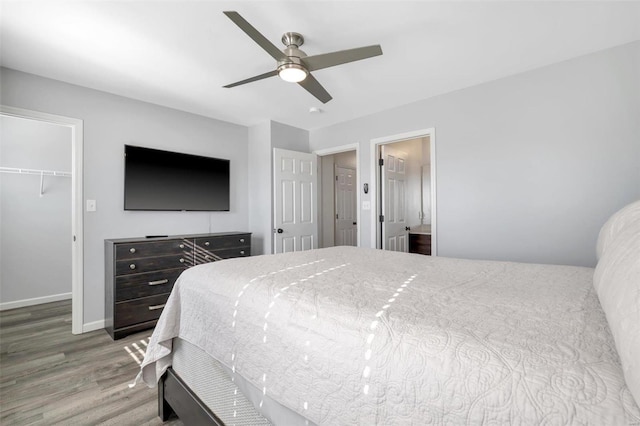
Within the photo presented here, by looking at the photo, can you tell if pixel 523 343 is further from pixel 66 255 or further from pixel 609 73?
pixel 66 255

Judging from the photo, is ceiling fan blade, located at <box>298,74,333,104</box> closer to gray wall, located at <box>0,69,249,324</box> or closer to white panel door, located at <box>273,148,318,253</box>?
white panel door, located at <box>273,148,318,253</box>

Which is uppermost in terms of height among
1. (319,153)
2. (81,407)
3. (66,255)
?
(319,153)

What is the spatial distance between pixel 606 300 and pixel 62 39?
11.2ft

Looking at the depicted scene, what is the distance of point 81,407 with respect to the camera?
177cm

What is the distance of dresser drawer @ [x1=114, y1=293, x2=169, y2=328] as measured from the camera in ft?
9.18

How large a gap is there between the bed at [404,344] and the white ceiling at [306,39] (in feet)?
5.43

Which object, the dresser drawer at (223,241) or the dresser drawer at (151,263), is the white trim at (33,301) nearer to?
the dresser drawer at (151,263)

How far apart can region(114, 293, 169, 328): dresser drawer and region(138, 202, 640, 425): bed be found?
1.53m

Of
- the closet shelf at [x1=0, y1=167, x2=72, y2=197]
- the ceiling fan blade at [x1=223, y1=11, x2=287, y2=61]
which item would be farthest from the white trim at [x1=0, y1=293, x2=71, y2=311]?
the ceiling fan blade at [x1=223, y1=11, x2=287, y2=61]


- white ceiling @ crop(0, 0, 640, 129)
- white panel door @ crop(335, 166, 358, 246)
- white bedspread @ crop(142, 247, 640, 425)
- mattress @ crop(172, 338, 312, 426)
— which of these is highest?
white ceiling @ crop(0, 0, 640, 129)

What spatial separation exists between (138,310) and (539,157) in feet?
13.8

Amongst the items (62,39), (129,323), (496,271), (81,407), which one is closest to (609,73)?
(496,271)

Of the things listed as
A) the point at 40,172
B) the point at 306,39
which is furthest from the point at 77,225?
the point at 306,39

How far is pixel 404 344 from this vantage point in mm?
738
